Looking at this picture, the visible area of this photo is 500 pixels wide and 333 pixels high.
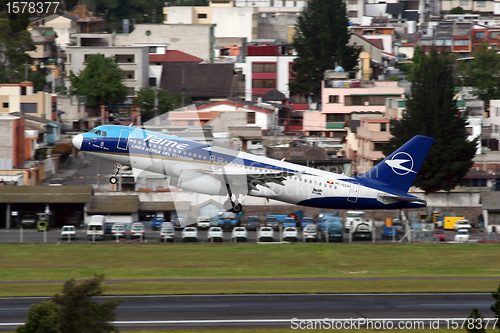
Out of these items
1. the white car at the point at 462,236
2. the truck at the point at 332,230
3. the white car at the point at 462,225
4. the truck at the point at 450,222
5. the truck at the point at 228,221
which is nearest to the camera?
the truck at the point at 332,230

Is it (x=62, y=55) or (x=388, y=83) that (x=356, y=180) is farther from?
(x=62, y=55)

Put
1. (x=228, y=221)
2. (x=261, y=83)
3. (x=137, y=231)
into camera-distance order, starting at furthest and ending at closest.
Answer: (x=261, y=83)
(x=228, y=221)
(x=137, y=231)

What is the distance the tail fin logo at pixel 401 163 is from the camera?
59281 millimetres

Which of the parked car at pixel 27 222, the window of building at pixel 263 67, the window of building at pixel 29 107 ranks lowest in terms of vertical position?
the parked car at pixel 27 222

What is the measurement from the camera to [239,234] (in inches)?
3039

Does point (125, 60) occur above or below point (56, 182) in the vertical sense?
above

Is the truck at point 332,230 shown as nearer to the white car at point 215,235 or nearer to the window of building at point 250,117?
the white car at point 215,235

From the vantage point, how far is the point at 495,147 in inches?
4870

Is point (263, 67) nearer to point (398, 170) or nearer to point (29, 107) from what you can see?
point (29, 107)

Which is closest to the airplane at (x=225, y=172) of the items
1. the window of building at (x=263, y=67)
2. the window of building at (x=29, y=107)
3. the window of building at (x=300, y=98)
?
the window of building at (x=29, y=107)

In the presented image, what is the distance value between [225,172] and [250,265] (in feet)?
54.0

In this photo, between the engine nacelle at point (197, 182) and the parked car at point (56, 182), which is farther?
the parked car at point (56, 182)

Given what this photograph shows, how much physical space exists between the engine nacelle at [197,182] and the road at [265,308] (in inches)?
363

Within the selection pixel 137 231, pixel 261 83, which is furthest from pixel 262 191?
pixel 261 83
